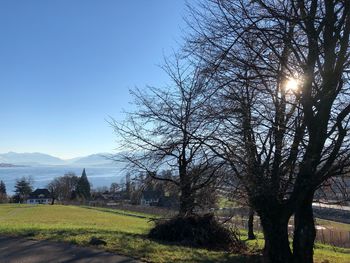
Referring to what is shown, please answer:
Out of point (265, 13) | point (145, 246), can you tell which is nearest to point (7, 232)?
point (145, 246)

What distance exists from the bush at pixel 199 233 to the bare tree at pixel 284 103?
4.07m

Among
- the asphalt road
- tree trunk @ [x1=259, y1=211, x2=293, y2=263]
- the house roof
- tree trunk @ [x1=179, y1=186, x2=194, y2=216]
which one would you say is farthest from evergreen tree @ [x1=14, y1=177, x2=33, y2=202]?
tree trunk @ [x1=259, y1=211, x2=293, y2=263]

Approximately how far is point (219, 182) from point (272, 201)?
2.64 m

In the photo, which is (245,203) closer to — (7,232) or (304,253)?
(304,253)

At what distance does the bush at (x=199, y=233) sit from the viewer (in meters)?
15.4

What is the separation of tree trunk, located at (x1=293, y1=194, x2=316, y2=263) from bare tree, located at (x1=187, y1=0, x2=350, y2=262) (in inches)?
0.8

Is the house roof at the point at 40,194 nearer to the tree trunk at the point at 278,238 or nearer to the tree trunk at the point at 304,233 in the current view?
the tree trunk at the point at 278,238

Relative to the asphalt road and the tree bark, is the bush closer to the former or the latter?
the tree bark

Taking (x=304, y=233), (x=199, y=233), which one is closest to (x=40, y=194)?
(x=199, y=233)

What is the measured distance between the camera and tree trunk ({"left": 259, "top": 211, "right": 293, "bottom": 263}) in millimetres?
10945

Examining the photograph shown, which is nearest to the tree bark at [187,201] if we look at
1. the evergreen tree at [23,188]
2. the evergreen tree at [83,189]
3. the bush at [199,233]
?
the bush at [199,233]

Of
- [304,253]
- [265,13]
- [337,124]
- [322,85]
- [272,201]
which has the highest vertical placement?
[265,13]

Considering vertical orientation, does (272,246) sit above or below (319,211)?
below

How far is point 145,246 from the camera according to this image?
1229 cm
